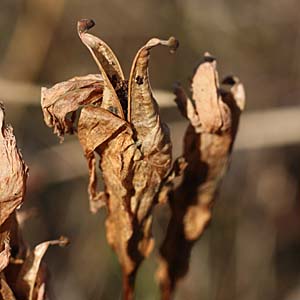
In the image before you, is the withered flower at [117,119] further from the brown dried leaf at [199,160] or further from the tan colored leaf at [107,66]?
the brown dried leaf at [199,160]

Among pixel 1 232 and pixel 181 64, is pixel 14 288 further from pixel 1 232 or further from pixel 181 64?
pixel 181 64

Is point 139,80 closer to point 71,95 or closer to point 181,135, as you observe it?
point 71,95

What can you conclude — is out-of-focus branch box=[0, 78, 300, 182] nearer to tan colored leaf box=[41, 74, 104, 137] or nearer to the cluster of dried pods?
the cluster of dried pods

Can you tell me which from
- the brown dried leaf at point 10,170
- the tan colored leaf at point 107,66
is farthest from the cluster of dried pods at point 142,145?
the brown dried leaf at point 10,170

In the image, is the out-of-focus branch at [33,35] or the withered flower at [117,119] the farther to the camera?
the out-of-focus branch at [33,35]

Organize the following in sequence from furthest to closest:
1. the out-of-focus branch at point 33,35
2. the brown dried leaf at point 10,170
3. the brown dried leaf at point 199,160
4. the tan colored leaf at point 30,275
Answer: the out-of-focus branch at point 33,35
the brown dried leaf at point 199,160
the tan colored leaf at point 30,275
the brown dried leaf at point 10,170

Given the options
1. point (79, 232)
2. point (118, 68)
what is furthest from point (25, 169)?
point (79, 232)

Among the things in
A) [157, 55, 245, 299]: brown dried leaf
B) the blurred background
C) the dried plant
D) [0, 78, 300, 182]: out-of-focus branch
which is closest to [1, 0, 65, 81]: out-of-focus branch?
the blurred background
